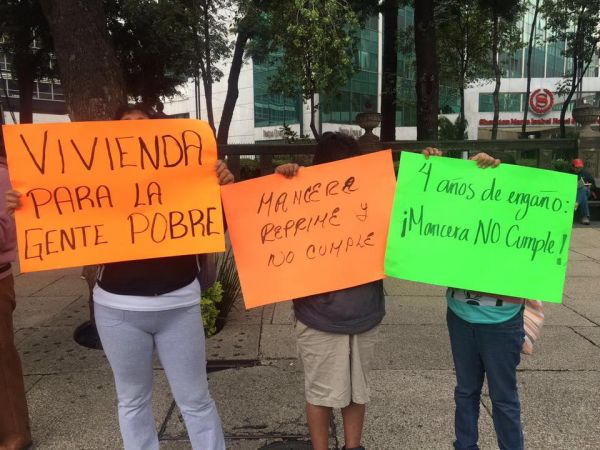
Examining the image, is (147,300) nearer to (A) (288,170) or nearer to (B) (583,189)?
(A) (288,170)

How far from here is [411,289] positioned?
582 centimetres

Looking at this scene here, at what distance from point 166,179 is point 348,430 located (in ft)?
4.66

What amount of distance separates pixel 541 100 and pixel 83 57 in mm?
56437

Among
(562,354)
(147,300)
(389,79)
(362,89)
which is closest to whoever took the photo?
(147,300)

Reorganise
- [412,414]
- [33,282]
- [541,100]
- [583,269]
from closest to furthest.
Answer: [412,414]
[33,282]
[583,269]
[541,100]

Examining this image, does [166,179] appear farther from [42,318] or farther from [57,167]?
[42,318]

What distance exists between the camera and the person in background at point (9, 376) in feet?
8.23

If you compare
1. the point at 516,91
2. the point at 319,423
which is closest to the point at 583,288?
the point at 319,423

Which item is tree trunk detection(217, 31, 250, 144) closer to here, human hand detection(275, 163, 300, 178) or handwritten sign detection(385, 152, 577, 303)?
human hand detection(275, 163, 300, 178)

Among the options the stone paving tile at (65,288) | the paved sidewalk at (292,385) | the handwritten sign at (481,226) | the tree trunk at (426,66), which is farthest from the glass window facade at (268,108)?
the handwritten sign at (481,226)

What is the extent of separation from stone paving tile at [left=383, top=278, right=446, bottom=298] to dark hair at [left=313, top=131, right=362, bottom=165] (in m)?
3.61

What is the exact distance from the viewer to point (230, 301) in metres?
4.57

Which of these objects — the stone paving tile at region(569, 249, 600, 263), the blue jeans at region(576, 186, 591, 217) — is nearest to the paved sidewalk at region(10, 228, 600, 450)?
the stone paving tile at region(569, 249, 600, 263)

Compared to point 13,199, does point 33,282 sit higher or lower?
lower
